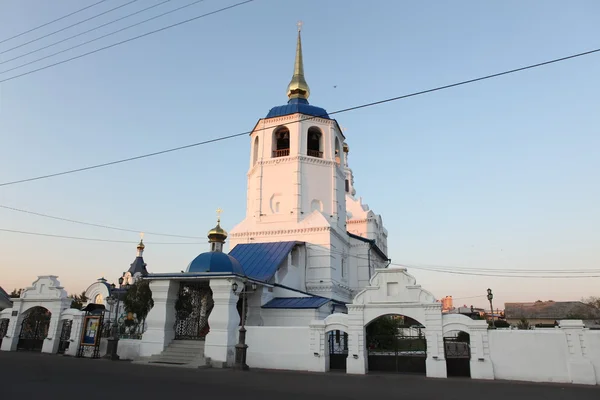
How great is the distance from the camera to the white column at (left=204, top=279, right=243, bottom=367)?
1555cm

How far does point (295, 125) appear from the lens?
27281 millimetres

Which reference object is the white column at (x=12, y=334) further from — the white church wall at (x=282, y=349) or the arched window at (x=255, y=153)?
the arched window at (x=255, y=153)

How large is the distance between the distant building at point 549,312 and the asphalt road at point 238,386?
39.8 m

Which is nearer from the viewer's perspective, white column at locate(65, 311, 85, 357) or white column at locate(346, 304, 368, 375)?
white column at locate(346, 304, 368, 375)

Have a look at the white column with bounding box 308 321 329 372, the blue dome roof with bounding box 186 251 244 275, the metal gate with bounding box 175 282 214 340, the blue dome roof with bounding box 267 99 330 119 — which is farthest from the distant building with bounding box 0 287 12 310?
the white column with bounding box 308 321 329 372

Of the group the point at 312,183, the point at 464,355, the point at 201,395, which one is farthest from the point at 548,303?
the point at 201,395

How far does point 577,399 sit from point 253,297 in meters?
13.0

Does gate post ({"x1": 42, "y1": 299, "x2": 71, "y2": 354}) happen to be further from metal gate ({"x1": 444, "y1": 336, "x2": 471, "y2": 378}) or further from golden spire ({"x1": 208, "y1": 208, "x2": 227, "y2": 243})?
metal gate ({"x1": 444, "y1": 336, "x2": 471, "y2": 378})

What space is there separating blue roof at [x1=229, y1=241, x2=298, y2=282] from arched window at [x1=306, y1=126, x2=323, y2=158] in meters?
6.63

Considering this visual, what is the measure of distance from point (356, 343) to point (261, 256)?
31.0ft

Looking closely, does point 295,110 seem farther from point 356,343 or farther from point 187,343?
point 356,343

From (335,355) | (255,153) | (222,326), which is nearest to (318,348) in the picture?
(335,355)

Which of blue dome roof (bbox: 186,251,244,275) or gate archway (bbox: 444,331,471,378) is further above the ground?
blue dome roof (bbox: 186,251,244,275)

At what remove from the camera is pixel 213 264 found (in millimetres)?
17375
